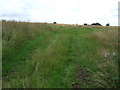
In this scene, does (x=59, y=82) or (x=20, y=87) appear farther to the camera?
(x=59, y=82)

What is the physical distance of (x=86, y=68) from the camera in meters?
6.34

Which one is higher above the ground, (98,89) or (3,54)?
(3,54)

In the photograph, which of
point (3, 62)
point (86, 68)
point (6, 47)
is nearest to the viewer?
point (86, 68)

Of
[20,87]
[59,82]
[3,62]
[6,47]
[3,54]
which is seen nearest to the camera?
[20,87]

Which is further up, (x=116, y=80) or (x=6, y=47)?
(x=6, y=47)

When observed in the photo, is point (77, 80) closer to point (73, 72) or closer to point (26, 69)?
point (73, 72)

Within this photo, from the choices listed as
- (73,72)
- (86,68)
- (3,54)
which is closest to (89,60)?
(86,68)

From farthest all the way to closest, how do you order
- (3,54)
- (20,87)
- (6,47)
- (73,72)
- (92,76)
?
(6,47) < (3,54) < (73,72) < (92,76) < (20,87)

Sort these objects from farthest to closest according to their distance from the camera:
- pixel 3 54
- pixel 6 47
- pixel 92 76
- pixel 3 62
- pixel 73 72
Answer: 1. pixel 6 47
2. pixel 3 54
3. pixel 3 62
4. pixel 73 72
5. pixel 92 76

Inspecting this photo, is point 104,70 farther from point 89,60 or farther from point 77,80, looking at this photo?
point 89,60

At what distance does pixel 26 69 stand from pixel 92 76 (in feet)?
5.91

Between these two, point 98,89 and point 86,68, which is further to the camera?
point 86,68

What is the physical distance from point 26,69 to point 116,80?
2.44 meters

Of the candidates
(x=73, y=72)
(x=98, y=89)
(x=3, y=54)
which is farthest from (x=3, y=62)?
(x=98, y=89)
